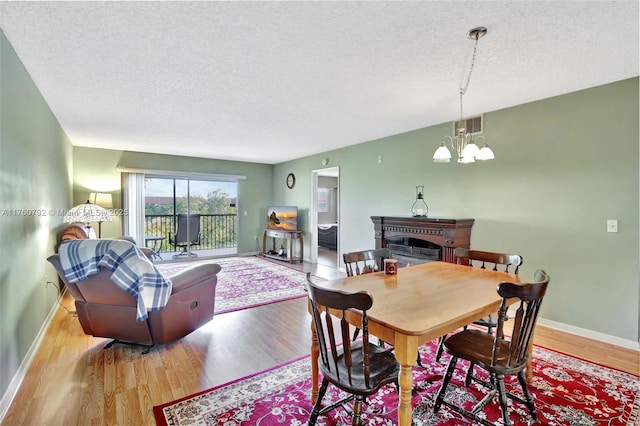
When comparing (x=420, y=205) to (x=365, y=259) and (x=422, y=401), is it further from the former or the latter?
(x=422, y=401)

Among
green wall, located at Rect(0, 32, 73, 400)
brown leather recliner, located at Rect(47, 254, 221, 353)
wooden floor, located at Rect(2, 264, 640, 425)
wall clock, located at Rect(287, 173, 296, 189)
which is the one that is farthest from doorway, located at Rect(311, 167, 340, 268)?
green wall, located at Rect(0, 32, 73, 400)

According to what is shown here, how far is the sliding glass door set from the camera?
6805mm

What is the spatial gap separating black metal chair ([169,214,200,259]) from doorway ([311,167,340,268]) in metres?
2.80

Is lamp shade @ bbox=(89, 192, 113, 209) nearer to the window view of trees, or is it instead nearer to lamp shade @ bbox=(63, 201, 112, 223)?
the window view of trees

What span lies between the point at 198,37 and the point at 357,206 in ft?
13.0

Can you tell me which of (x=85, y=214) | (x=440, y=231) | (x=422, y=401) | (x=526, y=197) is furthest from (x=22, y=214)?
(x=526, y=197)

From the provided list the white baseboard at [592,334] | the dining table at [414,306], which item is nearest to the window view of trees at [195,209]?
the dining table at [414,306]

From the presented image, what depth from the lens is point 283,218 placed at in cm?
720

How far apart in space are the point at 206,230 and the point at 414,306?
22.4 ft

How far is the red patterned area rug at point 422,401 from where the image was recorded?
1800 millimetres

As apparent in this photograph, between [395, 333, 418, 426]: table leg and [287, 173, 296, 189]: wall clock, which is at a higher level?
[287, 173, 296, 189]: wall clock

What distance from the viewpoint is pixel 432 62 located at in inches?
94.4

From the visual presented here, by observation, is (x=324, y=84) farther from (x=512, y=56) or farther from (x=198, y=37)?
(x=512, y=56)

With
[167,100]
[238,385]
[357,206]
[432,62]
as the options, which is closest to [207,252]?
[357,206]
